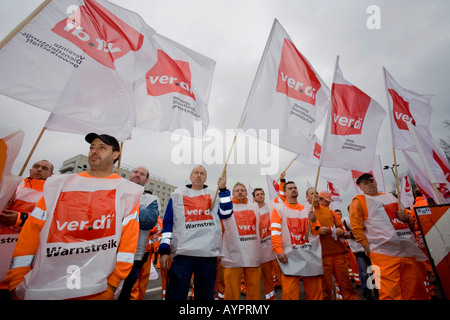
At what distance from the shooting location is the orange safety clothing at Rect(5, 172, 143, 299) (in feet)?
5.57

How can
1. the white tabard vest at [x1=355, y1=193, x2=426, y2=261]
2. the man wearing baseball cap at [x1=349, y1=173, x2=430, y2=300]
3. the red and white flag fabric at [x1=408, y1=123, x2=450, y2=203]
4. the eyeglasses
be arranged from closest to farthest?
1. the man wearing baseball cap at [x1=349, y1=173, x2=430, y2=300]
2. the white tabard vest at [x1=355, y1=193, x2=426, y2=261]
3. the eyeglasses
4. the red and white flag fabric at [x1=408, y1=123, x2=450, y2=203]

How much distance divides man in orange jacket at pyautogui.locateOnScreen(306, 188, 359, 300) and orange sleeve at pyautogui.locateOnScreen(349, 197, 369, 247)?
58 cm

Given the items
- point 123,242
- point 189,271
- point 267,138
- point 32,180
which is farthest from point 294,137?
point 32,180

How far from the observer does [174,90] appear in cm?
421

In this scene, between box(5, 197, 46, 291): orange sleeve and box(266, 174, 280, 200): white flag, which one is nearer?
box(5, 197, 46, 291): orange sleeve

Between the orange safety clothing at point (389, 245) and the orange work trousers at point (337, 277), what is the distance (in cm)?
117

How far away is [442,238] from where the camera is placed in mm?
3078

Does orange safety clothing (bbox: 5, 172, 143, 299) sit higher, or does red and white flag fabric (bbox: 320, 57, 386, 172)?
red and white flag fabric (bbox: 320, 57, 386, 172)

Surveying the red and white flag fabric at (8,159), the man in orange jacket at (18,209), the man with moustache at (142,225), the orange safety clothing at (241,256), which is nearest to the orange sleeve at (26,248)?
the red and white flag fabric at (8,159)

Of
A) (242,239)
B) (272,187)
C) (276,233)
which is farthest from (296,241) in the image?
(272,187)

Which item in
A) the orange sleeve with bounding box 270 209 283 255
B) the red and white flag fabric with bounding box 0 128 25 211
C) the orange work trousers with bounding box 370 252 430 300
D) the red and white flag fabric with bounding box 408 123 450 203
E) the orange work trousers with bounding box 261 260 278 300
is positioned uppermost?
the red and white flag fabric with bounding box 408 123 450 203

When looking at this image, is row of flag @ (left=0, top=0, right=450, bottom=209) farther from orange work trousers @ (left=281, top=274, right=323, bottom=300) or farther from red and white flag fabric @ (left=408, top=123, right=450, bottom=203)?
orange work trousers @ (left=281, top=274, right=323, bottom=300)

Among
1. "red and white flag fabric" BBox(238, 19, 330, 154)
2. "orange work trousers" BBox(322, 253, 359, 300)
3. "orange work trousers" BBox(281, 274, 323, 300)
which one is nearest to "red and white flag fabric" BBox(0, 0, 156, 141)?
"red and white flag fabric" BBox(238, 19, 330, 154)

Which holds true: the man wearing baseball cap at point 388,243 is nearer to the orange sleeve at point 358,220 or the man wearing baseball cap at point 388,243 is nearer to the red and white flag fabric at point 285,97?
the orange sleeve at point 358,220
